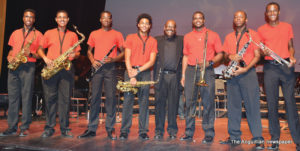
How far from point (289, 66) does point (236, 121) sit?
1.07 m

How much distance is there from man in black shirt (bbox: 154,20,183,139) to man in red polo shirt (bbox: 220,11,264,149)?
0.84m

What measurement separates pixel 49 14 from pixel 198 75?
22.8 feet

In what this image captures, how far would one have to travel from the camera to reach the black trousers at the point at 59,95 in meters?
4.23

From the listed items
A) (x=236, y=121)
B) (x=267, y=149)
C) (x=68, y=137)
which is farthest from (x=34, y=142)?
(x=267, y=149)

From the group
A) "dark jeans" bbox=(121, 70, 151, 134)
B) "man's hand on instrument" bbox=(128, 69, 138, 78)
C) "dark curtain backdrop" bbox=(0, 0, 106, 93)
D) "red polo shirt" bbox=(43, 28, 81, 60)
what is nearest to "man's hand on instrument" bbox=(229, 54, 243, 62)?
"dark jeans" bbox=(121, 70, 151, 134)

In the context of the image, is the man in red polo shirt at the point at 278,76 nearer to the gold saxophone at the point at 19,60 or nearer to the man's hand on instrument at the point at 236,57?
the man's hand on instrument at the point at 236,57

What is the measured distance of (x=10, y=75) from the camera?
4.31m

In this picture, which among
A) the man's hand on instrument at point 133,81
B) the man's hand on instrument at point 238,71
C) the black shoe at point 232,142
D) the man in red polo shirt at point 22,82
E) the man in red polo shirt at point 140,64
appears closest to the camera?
the man's hand on instrument at point 238,71

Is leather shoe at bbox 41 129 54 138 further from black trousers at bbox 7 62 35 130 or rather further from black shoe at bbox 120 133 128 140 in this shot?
black shoe at bbox 120 133 128 140

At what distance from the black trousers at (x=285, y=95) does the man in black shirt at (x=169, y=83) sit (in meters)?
1.40

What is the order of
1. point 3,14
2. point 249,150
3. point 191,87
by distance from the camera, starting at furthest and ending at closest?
1. point 3,14
2. point 191,87
3. point 249,150

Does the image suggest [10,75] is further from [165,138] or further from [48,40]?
[165,138]

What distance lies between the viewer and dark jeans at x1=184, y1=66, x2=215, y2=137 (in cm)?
397

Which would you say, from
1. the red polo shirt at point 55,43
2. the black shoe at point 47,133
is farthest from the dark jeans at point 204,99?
the black shoe at point 47,133
